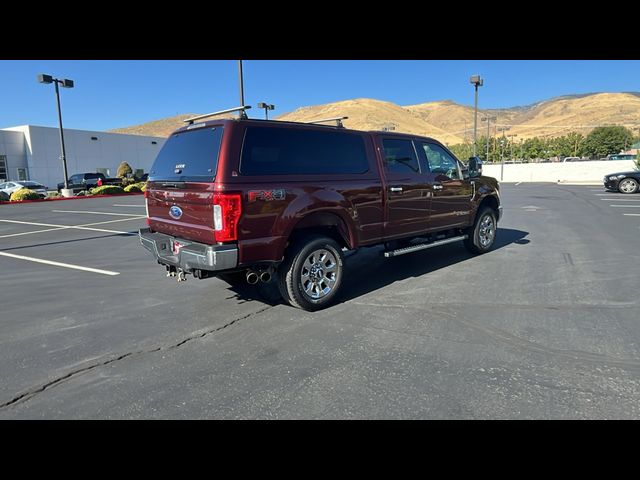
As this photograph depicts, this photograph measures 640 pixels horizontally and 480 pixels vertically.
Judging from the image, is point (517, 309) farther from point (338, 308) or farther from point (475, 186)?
point (475, 186)

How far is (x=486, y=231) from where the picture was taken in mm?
7566

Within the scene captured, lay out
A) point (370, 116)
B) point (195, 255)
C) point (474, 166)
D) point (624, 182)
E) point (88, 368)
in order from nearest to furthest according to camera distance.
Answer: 1. point (88, 368)
2. point (195, 255)
3. point (474, 166)
4. point (624, 182)
5. point (370, 116)

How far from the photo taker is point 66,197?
26406 mm

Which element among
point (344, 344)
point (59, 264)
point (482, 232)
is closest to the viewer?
point (344, 344)

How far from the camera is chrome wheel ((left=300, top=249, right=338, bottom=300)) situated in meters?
4.66

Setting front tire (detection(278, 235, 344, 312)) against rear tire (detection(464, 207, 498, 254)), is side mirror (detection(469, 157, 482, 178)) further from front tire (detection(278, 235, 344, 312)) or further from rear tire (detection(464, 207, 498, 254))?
front tire (detection(278, 235, 344, 312))

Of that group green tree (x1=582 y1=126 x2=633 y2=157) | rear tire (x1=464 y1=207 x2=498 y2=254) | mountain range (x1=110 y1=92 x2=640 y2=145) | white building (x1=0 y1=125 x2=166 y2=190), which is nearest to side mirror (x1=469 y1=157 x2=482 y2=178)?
rear tire (x1=464 y1=207 x2=498 y2=254)

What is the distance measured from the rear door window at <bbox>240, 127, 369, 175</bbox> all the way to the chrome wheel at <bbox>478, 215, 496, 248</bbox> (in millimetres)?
3249

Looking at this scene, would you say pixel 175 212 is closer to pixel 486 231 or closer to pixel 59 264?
pixel 59 264

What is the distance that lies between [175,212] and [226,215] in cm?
102

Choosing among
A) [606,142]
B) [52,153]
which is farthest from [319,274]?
[606,142]
